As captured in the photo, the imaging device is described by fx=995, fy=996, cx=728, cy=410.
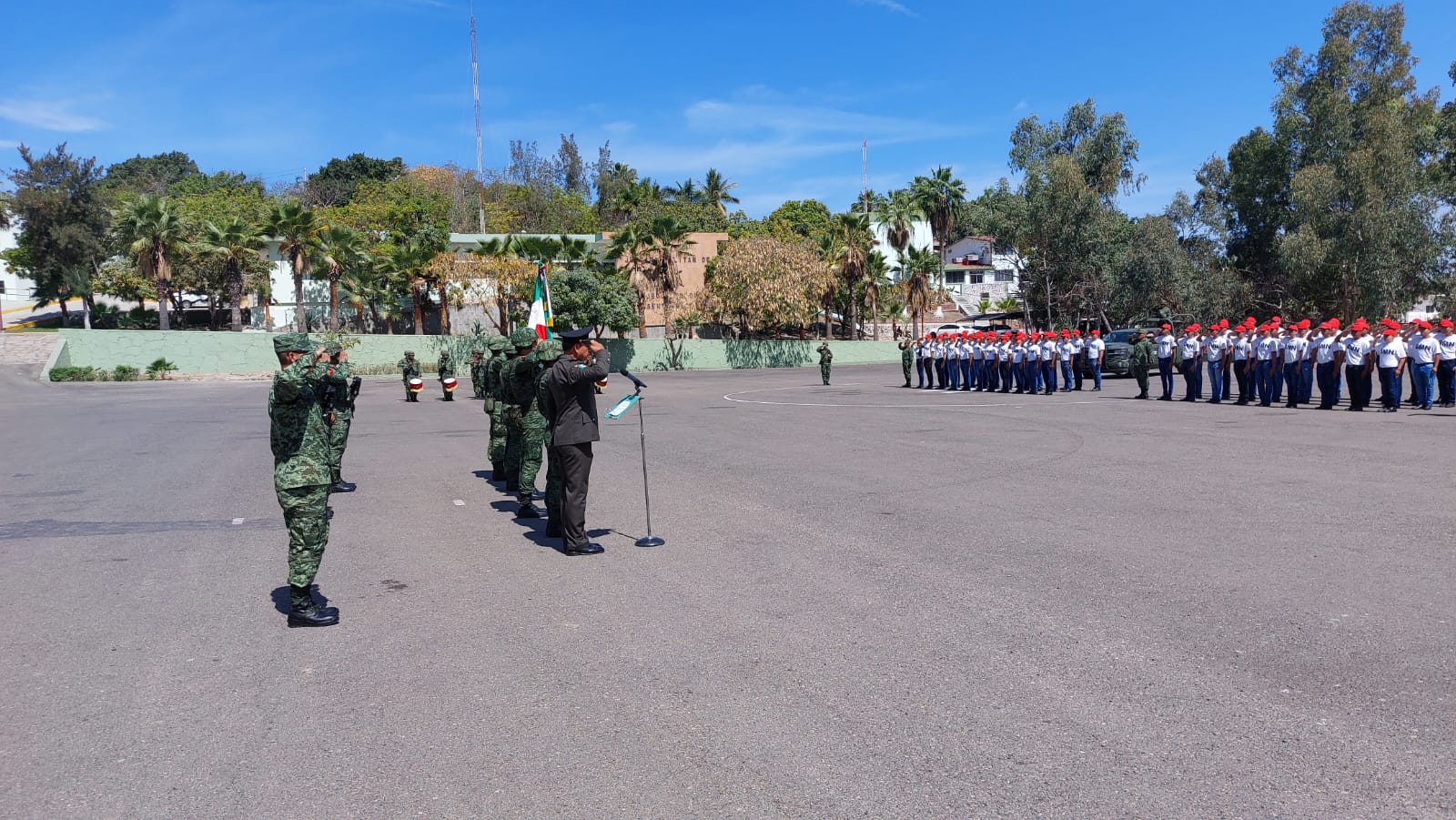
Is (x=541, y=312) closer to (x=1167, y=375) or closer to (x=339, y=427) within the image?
(x=339, y=427)

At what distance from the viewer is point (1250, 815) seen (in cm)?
369

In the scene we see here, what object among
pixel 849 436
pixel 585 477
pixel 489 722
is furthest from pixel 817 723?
pixel 849 436

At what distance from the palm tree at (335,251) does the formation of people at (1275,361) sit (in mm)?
32273

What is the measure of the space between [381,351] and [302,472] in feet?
151

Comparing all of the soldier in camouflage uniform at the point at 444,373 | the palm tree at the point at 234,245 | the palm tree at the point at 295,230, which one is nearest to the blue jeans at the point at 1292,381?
the soldier in camouflage uniform at the point at 444,373

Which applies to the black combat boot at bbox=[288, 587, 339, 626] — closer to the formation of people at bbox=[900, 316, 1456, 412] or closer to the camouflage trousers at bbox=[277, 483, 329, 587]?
the camouflage trousers at bbox=[277, 483, 329, 587]

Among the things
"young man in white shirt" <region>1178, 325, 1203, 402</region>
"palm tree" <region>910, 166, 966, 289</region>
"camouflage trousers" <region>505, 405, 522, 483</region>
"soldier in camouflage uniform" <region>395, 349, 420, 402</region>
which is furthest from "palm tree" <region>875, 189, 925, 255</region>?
"camouflage trousers" <region>505, 405, 522, 483</region>

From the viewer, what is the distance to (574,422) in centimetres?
845

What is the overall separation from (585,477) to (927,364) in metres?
25.7

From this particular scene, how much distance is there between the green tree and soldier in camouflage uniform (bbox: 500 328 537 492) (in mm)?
65434

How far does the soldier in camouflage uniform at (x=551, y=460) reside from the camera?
8617 millimetres

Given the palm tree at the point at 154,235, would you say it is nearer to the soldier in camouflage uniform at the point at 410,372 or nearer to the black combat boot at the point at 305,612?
the soldier in camouflage uniform at the point at 410,372


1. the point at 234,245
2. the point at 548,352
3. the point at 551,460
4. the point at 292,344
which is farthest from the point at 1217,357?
the point at 234,245

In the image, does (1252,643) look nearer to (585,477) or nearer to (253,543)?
(585,477)
